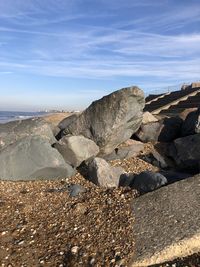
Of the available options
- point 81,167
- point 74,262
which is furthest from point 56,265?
point 81,167

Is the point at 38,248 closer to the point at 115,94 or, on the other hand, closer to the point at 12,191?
the point at 12,191

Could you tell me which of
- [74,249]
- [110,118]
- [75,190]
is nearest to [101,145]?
[110,118]

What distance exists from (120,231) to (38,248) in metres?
1.37

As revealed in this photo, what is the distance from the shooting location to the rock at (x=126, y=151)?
1152 centimetres

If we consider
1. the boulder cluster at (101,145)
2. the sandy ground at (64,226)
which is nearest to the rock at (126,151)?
the boulder cluster at (101,145)

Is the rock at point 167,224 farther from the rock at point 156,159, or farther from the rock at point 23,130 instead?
the rock at point 23,130

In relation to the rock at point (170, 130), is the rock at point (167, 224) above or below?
below

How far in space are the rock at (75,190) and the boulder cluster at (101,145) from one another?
0.52 metres

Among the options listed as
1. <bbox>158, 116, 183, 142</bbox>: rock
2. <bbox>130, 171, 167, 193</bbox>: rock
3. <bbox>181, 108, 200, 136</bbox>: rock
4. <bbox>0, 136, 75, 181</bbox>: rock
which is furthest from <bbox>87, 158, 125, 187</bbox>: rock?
<bbox>158, 116, 183, 142</bbox>: rock

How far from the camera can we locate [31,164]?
32.3 feet

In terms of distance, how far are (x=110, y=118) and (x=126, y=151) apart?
1216 millimetres

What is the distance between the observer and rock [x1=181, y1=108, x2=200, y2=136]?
11.3m

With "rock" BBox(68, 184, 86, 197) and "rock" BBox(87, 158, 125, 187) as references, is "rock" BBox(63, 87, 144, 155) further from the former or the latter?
"rock" BBox(68, 184, 86, 197)

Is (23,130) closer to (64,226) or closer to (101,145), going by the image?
(101,145)
